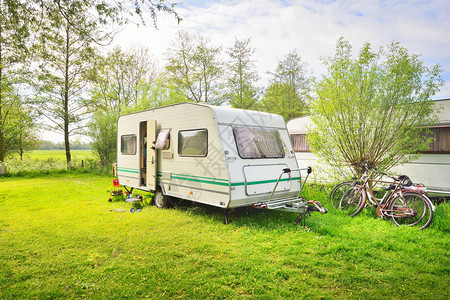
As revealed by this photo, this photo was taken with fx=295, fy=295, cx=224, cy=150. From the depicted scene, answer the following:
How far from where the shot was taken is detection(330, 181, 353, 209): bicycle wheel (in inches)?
276

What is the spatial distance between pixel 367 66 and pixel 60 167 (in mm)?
16703

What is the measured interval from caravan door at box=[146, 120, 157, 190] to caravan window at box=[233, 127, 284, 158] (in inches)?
98.3

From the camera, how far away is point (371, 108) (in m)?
7.34

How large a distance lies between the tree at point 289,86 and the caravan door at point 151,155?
15.4 m

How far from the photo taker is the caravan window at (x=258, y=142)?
19.7 ft

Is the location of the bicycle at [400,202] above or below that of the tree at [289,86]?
below

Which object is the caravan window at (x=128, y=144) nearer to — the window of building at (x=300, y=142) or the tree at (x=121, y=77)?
the window of building at (x=300, y=142)

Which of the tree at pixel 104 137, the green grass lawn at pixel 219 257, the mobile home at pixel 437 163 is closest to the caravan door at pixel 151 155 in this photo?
the green grass lawn at pixel 219 257

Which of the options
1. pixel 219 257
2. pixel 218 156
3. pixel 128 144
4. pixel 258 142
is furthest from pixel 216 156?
pixel 128 144

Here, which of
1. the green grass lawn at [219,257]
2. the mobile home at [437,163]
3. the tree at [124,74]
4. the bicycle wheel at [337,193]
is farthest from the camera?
the tree at [124,74]

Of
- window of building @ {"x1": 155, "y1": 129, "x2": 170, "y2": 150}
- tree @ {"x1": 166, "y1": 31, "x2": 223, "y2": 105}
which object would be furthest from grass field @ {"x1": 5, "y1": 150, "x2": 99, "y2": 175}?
window of building @ {"x1": 155, "y1": 129, "x2": 170, "y2": 150}

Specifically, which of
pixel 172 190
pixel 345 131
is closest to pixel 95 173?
pixel 172 190

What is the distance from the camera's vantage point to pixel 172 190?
701cm

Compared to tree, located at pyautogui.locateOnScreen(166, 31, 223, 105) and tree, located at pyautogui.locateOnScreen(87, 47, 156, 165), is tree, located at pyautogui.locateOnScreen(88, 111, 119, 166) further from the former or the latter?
tree, located at pyautogui.locateOnScreen(166, 31, 223, 105)
